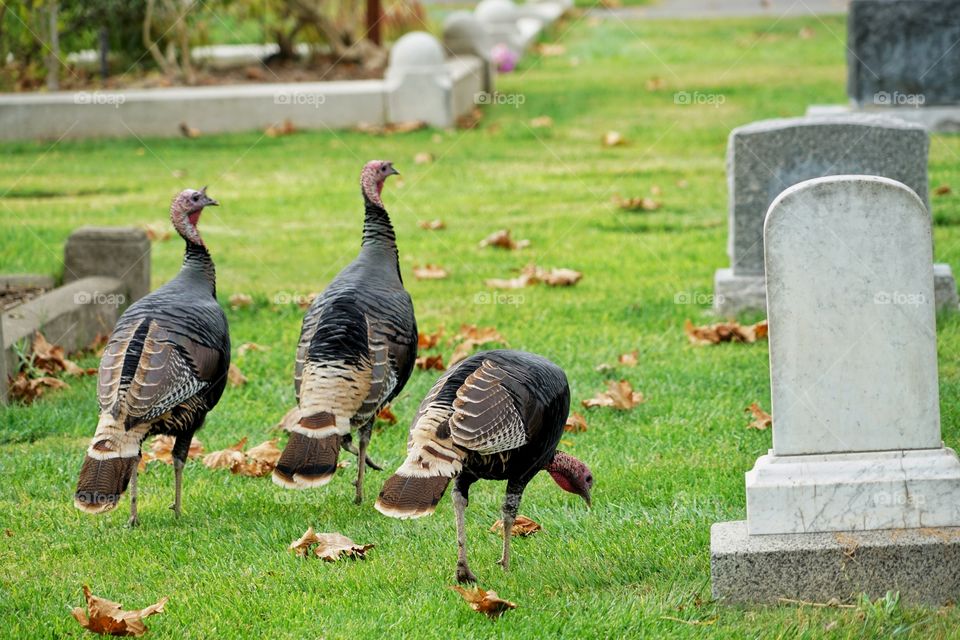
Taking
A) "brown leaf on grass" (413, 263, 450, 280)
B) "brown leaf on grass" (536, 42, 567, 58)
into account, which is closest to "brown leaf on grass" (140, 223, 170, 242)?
"brown leaf on grass" (413, 263, 450, 280)

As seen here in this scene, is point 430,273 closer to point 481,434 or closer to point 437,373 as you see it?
point 437,373

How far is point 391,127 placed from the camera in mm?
15617

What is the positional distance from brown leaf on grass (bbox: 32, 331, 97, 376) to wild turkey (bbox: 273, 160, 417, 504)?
245cm

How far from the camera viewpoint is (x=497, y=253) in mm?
10367

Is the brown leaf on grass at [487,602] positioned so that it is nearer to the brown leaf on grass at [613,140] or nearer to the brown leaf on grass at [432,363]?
the brown leaf on grass at [432,363]

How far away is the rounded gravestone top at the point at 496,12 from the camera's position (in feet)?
71.7

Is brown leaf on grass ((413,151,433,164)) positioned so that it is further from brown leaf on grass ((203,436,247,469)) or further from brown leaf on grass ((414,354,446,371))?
brown leaf on grass ((203,436,247,469))

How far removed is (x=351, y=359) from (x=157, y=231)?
21.0 ft

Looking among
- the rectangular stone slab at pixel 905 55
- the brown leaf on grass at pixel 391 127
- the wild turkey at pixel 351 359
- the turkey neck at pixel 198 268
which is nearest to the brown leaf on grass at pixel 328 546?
the wild turkey at pixel 351 359

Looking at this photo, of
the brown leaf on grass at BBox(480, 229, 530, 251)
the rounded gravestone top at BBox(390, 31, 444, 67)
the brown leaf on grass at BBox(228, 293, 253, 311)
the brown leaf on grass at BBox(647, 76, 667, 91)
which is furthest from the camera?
the brown leaf on grass at BBox(647, 76, 667, 91)

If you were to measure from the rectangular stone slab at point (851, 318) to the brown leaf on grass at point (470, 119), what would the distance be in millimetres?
11878

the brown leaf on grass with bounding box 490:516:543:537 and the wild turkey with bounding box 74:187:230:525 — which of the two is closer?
the wild turkey with bounding box 74:187:230:525

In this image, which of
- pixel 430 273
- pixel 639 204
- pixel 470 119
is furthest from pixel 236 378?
pixel 470 119

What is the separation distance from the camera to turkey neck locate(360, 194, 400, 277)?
19.9ft
